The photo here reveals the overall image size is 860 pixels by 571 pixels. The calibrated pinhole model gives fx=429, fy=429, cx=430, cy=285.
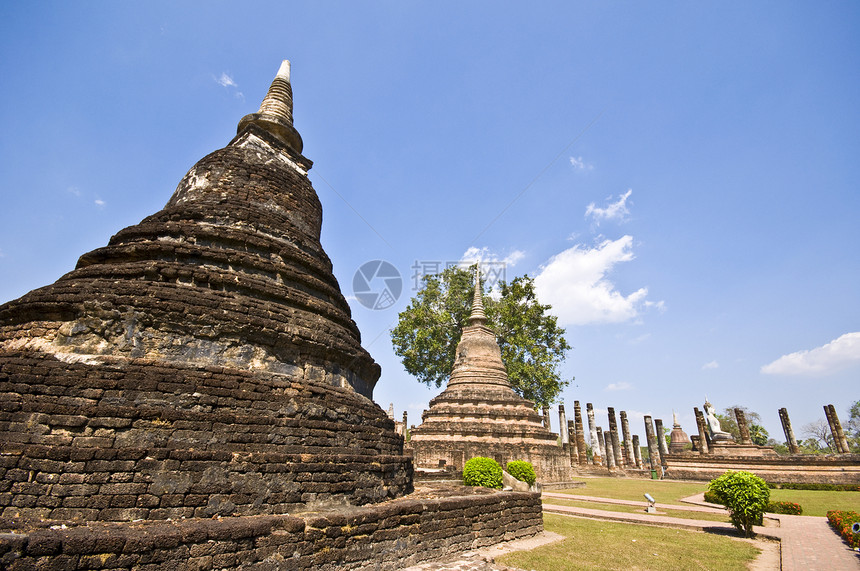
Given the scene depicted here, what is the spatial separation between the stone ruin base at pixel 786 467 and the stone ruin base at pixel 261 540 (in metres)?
23.1

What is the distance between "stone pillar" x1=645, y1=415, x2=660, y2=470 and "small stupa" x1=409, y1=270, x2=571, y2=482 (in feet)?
61.7

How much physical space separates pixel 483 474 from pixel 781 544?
235 inches

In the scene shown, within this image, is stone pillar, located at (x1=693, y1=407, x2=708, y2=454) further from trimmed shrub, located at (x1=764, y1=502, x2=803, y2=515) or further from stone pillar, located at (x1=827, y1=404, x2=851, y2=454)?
trimmed shrub, located at (x1=764, y1=502, x2=803, y2=515)

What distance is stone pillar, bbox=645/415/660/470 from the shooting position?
3501 centimetres

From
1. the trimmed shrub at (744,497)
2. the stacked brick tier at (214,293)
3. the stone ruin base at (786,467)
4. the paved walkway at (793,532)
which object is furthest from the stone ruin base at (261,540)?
the stone ruin base at (786,467)

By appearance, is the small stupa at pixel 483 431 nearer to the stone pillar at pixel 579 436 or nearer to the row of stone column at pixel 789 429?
the stone pillar at pixel 579 436

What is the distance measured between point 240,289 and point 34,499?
10.1 feet

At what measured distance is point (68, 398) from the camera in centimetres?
431

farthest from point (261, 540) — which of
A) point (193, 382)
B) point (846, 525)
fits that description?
point (846, 525)

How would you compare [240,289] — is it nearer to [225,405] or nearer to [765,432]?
[225,405]

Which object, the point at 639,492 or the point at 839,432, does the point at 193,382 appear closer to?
the point at 639,492

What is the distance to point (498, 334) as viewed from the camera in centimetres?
3016

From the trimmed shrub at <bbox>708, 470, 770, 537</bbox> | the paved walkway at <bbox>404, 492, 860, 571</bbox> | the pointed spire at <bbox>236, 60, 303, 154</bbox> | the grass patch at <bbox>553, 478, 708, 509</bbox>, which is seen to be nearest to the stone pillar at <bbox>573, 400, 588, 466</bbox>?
the grass patch at <bbox>553, 478, 708, 509</bbox>

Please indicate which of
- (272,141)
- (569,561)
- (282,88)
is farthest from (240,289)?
(282,88)
